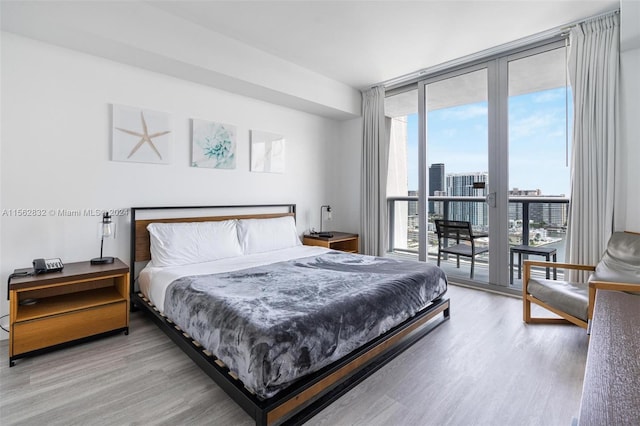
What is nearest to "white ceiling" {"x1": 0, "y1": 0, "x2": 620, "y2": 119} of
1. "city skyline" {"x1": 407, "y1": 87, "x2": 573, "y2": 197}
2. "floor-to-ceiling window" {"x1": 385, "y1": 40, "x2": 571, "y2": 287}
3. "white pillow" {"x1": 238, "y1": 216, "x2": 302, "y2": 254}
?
"floor-to-ceiling window" {"x1": 385, "y1": 40, "x2": 571, "y2": 287}

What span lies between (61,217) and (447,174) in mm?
4435

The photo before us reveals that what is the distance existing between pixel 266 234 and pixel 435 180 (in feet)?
8.22

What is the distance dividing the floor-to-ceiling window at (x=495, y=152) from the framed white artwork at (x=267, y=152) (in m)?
1.93

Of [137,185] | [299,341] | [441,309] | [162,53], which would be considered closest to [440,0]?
[162,53]

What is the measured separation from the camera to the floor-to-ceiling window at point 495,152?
3.50 meters

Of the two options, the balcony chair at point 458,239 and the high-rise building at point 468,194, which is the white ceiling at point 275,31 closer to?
the high-rise building at point 468,194

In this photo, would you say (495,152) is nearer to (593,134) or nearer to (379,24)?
(593,134)

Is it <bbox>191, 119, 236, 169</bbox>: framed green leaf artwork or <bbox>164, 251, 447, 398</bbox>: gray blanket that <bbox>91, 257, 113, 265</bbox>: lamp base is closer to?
<bbox>164, 251, 447, 398</bbox>: gray blanket

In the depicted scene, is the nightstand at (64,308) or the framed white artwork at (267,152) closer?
the nightstand at (64,308)

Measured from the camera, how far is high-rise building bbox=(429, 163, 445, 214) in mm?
4355

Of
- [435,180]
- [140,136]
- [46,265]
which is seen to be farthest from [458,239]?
[46,265]

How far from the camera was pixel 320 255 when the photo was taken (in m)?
3.46

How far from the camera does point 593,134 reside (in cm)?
296

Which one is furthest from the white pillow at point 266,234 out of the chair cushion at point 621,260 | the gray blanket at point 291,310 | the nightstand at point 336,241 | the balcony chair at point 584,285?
the chair cushion at point 621,260
